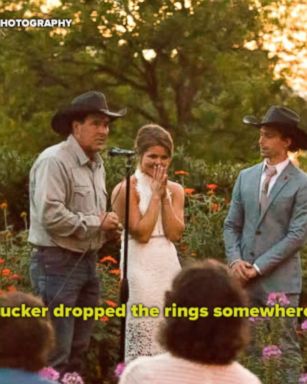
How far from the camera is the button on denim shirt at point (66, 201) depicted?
5.66m

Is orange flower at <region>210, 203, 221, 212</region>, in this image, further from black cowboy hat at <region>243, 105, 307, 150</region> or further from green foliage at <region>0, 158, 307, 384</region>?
black cowboy hat at <region>243, 105, 307, 150</region>

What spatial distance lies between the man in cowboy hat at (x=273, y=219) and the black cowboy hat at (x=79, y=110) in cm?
83

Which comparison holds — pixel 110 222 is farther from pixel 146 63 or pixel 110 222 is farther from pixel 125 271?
pixel 146 63

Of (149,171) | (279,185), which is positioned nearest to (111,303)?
(149,171)

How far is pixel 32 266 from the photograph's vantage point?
5836 mm

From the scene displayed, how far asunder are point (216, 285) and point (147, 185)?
10.3 feet

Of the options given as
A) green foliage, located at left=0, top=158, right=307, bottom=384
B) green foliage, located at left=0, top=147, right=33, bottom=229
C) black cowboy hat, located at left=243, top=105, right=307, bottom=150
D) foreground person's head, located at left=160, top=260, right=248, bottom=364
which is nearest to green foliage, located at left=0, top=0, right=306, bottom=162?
green foliage, located at left=0, top=147, right=33, bottom=229

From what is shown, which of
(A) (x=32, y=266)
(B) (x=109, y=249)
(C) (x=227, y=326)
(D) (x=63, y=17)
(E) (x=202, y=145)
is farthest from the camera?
(E) (x=202, y=145)

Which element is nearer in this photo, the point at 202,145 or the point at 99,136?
the point at 99,136

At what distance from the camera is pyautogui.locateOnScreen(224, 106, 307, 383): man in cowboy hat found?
592 cm

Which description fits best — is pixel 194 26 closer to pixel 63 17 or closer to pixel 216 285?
pixel 63 17

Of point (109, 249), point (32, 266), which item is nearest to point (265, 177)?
point (32, 266)

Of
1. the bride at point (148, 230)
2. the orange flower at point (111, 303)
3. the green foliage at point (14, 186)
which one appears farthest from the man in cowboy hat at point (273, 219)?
the green foliage at point (14, 186)

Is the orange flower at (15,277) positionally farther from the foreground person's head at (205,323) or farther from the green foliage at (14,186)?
the foreground person's head at (205,323)
